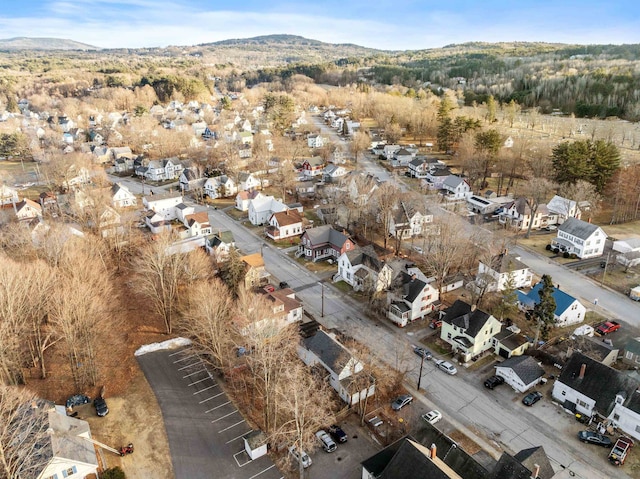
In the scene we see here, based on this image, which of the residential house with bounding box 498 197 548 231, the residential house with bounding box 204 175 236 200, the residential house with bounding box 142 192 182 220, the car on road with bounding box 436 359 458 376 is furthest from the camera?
the residential house with bounding box 204 175 236 200

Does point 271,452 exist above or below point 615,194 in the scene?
below

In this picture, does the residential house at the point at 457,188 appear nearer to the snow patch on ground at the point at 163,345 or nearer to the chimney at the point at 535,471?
the snow patch on ground at the point at 163,345

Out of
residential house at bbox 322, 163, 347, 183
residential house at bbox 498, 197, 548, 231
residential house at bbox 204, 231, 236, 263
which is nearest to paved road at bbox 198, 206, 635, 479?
residential house at bbox 204, 231, 236, 263

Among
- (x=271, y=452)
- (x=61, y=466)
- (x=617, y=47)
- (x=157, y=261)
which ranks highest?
(x=617, y=47)

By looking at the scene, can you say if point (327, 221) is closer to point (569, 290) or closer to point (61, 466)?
point (569, 290)

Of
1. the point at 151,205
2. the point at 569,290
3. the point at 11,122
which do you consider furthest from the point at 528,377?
the point at 11,122

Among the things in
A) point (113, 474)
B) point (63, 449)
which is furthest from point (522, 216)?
point (63, 449)

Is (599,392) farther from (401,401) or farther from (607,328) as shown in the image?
(401,401)

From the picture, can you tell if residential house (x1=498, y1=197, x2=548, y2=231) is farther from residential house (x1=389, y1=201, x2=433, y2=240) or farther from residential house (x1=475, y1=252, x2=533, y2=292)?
residential house (x1=475, y1=252, x2=533, y2=292)
